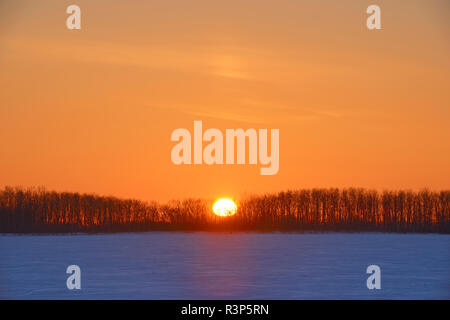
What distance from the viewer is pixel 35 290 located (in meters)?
44.0

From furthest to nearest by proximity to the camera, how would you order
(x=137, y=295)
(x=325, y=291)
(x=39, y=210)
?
(x=39, y=210), (x=325, y=291), (x=137, y=295)

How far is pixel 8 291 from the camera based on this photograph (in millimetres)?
41750

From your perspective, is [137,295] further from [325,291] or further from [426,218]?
[426,218]

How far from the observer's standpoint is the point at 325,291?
41.6 meters

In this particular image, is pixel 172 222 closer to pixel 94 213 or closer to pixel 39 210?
pixel 94 213

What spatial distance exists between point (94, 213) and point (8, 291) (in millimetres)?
112456

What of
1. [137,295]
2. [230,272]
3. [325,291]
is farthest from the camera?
[230,272]

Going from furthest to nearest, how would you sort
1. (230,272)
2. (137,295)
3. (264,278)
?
(230,272) < (264,278) < (137,295)
